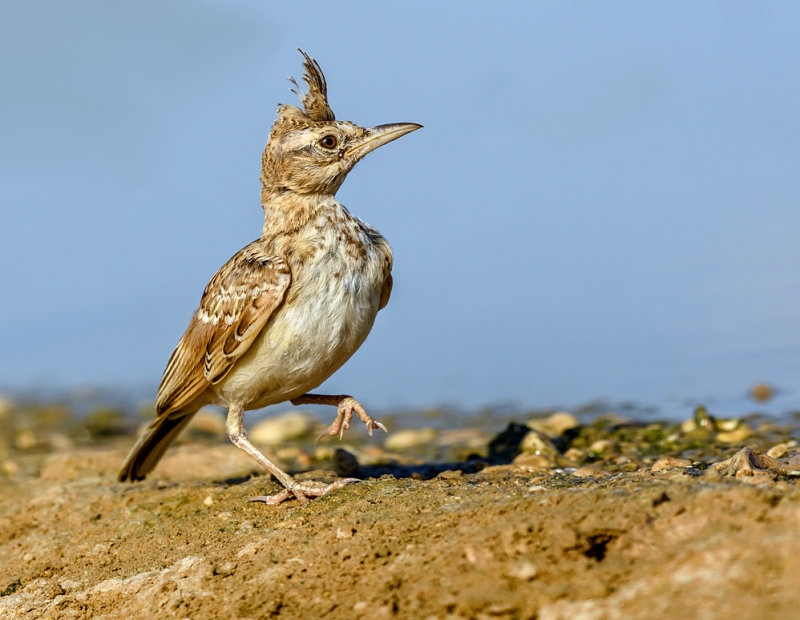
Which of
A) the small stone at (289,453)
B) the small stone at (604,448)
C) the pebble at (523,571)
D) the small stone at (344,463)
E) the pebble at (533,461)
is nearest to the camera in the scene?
the pebble at (523,571)

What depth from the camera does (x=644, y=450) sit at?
7699 mm

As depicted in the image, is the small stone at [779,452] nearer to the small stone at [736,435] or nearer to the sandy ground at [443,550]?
the sandy ground at [443,550]

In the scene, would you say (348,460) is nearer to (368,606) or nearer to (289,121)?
(289,121)

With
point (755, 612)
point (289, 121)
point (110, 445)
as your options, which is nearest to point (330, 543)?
point (755, 612)

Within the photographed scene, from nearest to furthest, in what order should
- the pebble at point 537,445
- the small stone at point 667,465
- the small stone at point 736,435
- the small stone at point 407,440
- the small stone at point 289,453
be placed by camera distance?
the small stone at point 667,465, the pebble at point 537,445, the small stone at point 736,435, the small stone at point 289,453, the small stone at point 407,440

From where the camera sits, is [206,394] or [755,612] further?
[206,394]

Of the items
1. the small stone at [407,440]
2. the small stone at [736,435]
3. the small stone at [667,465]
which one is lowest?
the small stone at [407,440]

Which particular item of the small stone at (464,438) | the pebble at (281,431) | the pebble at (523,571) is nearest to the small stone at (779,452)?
the small stone at (464,438)

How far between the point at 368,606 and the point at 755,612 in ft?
4.80

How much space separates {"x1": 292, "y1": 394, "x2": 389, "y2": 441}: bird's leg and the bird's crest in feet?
6.87

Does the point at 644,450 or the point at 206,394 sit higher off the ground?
the point at 206,394

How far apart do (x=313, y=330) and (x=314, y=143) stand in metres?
1.45

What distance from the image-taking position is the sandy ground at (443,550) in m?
2.82

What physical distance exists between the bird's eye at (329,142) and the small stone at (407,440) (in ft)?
13.5
